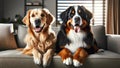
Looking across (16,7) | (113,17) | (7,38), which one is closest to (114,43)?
(7,38)

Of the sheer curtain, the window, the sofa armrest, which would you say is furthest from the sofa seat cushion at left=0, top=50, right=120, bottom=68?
the window

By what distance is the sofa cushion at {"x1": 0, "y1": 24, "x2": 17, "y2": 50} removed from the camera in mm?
2396

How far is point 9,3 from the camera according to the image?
5535mm

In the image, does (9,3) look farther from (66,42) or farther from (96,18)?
(66,42)

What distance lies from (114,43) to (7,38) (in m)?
1.23

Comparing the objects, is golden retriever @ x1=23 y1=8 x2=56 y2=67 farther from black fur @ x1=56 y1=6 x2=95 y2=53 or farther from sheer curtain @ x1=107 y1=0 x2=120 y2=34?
sheer curtain @ x1=107 y1=0 x2=120 y2=34

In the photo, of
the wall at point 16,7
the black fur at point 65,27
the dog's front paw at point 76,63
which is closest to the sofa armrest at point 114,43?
the black fur at point 65,27

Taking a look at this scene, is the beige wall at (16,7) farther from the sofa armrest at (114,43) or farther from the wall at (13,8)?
the sofa armrest at (114,43)

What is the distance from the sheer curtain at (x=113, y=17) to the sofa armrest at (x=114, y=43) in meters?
2.98

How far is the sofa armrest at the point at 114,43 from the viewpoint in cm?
230

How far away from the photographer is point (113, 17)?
5.35 m

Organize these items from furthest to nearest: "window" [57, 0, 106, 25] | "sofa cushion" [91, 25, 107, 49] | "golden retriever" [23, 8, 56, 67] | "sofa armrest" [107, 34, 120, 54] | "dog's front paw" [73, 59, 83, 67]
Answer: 1. "window" [57, 0, 106, 25]
2. "sofa cushion" [91, 25, 107, 49]
3. "sofa armrest" [107, 34, 120, 54]
4. "golden retriever" [23, 8, 56, 67]
5. "dog's front paw" [73, 59, 83, 67]

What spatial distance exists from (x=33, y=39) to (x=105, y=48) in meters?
0.94

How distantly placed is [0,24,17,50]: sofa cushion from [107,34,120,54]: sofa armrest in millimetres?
1121
